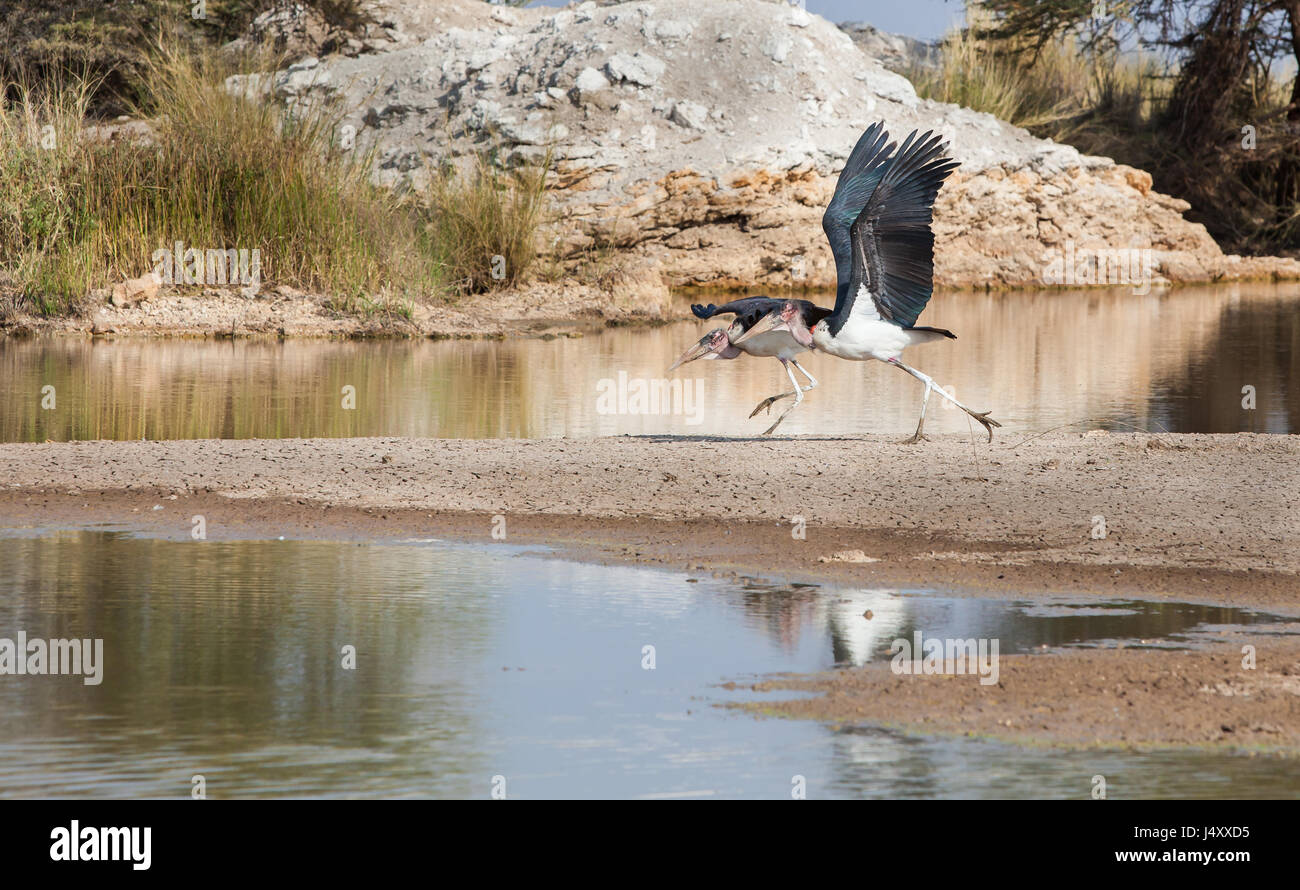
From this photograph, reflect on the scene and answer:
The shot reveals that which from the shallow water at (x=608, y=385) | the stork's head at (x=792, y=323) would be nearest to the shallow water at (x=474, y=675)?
the stork's head at (x=792, y=323)

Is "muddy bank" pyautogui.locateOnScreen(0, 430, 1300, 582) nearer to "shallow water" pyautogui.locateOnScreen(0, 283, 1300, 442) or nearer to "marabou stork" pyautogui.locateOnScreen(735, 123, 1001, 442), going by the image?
"marabou stork" pyautogui.locateOnScreen(735, 123, 1001, 442)

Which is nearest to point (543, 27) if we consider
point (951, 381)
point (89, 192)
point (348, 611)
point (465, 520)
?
point (89, 192)

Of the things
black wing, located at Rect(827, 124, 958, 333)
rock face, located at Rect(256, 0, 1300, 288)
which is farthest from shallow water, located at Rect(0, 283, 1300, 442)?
rock face, located at Rect(256, 0, 1300, 288)

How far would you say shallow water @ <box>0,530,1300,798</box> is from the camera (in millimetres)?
5078

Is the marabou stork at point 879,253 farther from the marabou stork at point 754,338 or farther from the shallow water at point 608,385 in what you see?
the shallow water at point 608,385

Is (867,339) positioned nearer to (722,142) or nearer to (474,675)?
(474,675)

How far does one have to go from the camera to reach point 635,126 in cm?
2791

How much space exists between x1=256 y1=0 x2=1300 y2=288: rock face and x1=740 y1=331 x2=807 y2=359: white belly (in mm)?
14368

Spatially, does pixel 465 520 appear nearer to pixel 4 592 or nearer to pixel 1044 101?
pixel 4 592

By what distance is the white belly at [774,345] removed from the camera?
1037 centimetres

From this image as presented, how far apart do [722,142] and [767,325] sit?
1802 centimetres

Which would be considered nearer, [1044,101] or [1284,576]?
[1284,576]
